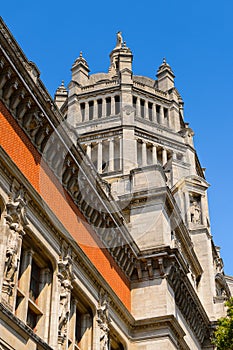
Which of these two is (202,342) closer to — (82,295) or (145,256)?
(145,256)

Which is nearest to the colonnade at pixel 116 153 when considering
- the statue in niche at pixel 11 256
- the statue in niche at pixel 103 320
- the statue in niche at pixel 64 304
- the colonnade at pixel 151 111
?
the colonnade at pixel 151 111

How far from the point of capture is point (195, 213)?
4906 cm

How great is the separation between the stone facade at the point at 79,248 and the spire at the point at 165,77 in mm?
26916

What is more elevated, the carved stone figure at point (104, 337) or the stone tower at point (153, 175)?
the stone tower at point (153, 175)

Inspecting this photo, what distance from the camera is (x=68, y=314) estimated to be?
2348 centimetres

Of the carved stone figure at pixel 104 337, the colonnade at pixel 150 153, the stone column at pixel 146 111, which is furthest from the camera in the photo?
the stone column at pixel 146 111

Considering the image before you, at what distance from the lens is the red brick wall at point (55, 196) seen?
2166 cm

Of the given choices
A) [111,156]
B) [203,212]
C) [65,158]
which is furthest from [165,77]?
[65,158]

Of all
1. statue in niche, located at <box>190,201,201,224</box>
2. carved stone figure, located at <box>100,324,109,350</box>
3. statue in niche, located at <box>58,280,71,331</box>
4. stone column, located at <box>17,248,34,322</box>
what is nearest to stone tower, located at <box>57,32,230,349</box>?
statue in niche, located at <box>190,201,201,224</box>

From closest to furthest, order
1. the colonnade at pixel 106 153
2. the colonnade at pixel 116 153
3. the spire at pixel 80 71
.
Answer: the colonnade at pixel 106 153 → the colonnade at pixel 116 153 → the spire at pixel 80 71

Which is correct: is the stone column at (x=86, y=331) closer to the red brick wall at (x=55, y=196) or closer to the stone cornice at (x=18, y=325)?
the red brick wall at (x=55, y=196)

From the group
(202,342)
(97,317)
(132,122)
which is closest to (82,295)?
(97,317)

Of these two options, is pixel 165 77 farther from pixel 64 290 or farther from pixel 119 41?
pixel 64 290

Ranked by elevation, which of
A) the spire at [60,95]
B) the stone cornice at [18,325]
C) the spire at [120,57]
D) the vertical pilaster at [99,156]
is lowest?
the stone cornice at [18,325]
